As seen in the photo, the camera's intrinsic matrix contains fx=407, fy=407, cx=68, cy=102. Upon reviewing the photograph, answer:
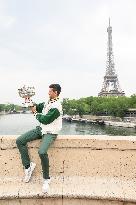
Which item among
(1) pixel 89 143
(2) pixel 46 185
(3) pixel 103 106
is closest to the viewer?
(2) pixel 46 185

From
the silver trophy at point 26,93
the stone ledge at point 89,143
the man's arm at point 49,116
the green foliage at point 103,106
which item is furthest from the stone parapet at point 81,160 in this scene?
the green foliage at point 103,106

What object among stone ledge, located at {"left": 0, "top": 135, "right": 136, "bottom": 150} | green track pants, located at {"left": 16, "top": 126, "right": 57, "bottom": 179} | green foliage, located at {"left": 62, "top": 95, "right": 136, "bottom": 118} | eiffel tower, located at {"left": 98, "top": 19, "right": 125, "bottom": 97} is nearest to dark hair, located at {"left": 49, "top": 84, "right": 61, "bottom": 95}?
green track pants, located at {"left": 16, "top": 126, "right": 57, "bottom": 179}

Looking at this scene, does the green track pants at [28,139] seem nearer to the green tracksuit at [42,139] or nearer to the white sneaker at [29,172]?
the green tracksuit at [42,139]

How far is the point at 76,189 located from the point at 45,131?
0.94 meters

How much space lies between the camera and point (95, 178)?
20.4 ft

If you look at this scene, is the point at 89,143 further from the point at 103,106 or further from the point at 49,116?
the point at 103,106

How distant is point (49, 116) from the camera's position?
573 centimetres

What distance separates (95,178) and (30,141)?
1147mm

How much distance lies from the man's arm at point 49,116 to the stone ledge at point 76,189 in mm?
935

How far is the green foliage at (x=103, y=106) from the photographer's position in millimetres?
98312

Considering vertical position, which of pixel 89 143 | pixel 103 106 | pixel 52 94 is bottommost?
pixel 89 143

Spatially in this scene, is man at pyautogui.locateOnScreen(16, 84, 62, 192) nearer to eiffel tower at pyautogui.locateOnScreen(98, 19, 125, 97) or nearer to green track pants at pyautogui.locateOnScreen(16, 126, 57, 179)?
green track pants at pyautogui.locateOnScreen(16, 126, 57, 179)

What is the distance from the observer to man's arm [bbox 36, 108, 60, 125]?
5.73 metres

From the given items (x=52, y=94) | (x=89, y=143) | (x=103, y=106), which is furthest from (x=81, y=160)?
(x=103, y=106)
